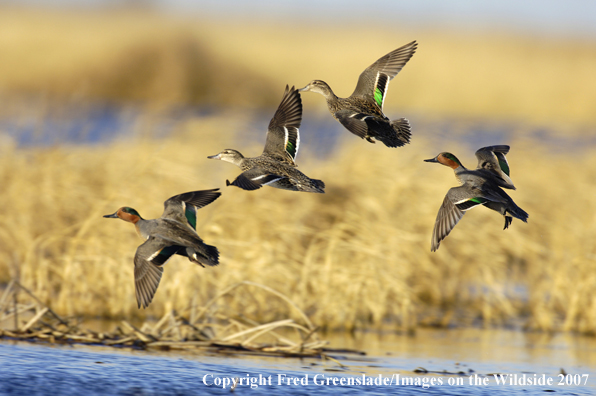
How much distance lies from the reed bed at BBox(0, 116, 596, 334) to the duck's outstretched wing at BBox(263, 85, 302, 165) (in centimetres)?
365

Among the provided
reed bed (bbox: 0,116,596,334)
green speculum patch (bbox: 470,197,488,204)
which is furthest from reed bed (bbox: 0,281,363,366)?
green speculum patch (bbox: 470,197,488,204)

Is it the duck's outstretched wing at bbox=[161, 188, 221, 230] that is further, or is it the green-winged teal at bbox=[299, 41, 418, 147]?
the duck's outstretched wing at bbox=[161, 188, 221, 230]

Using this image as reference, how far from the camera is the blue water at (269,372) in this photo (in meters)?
5.77

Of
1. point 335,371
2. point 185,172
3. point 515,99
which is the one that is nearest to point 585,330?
point 335,371

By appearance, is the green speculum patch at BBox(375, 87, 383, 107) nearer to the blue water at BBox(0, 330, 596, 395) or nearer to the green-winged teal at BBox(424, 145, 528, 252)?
the green-winged teal at BBox(424, 145, 528, 252)

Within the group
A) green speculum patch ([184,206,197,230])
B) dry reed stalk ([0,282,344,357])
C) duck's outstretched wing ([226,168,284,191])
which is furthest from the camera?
dry reed stalk ([0,282,344,357])

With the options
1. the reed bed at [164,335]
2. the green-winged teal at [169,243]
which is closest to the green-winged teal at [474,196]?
the green-winged teal at [169,243]

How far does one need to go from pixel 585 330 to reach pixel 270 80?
18.9 meters

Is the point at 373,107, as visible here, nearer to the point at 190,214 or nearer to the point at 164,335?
the point at 190,214

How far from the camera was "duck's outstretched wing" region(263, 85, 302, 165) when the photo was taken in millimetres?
4812

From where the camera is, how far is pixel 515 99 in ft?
88.2

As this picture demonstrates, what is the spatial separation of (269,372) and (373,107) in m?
2.65

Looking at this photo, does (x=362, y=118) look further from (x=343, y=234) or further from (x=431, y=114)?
(x=431, y=114)

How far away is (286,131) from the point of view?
4941 mm
